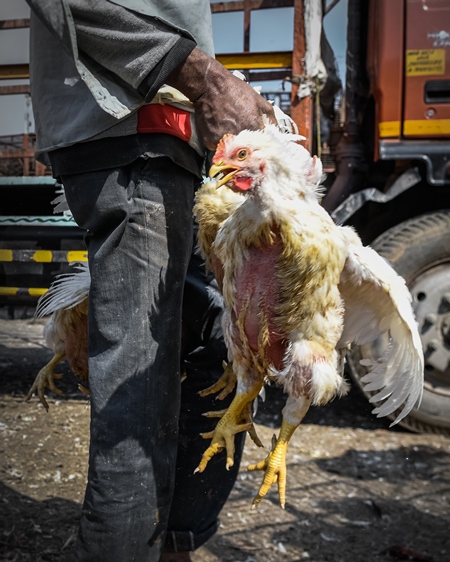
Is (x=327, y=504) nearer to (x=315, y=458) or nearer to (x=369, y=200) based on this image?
(x=315, y=458)

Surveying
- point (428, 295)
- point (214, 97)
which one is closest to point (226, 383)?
point (214, 97)

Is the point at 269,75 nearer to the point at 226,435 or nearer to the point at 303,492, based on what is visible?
the point at 303,492

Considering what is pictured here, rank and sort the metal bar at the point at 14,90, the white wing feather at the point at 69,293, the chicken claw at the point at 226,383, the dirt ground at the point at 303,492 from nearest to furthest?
the chicken claw at the point at 226,383, the white wing feather at the point at 69,293, the dirt ground at the point at 303,492, the metal bar at the point at 14,90

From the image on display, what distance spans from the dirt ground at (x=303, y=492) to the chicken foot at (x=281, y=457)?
1131 mm

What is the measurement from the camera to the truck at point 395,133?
349 cm

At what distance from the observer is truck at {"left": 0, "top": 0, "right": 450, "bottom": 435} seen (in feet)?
11.4

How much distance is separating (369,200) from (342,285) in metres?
2.19

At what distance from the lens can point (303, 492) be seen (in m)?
2.92

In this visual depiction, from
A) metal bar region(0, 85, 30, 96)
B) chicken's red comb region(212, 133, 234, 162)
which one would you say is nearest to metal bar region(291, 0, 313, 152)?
metal bar region(0, 85, 30, 96)

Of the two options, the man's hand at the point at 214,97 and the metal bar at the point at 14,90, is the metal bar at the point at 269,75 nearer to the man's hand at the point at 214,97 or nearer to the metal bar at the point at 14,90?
the metal bar at the point at 14,90

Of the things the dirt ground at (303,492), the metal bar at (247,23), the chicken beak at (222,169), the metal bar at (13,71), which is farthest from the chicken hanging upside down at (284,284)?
the metal bar at (13,71)

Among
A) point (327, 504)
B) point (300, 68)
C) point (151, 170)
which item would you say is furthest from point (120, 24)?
point (300, 68)

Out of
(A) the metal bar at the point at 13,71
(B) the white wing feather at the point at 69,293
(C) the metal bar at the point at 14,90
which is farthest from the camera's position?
(C) the metal bar at the point at 14,90

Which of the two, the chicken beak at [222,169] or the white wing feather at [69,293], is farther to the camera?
the white wing feather at [69,293]
